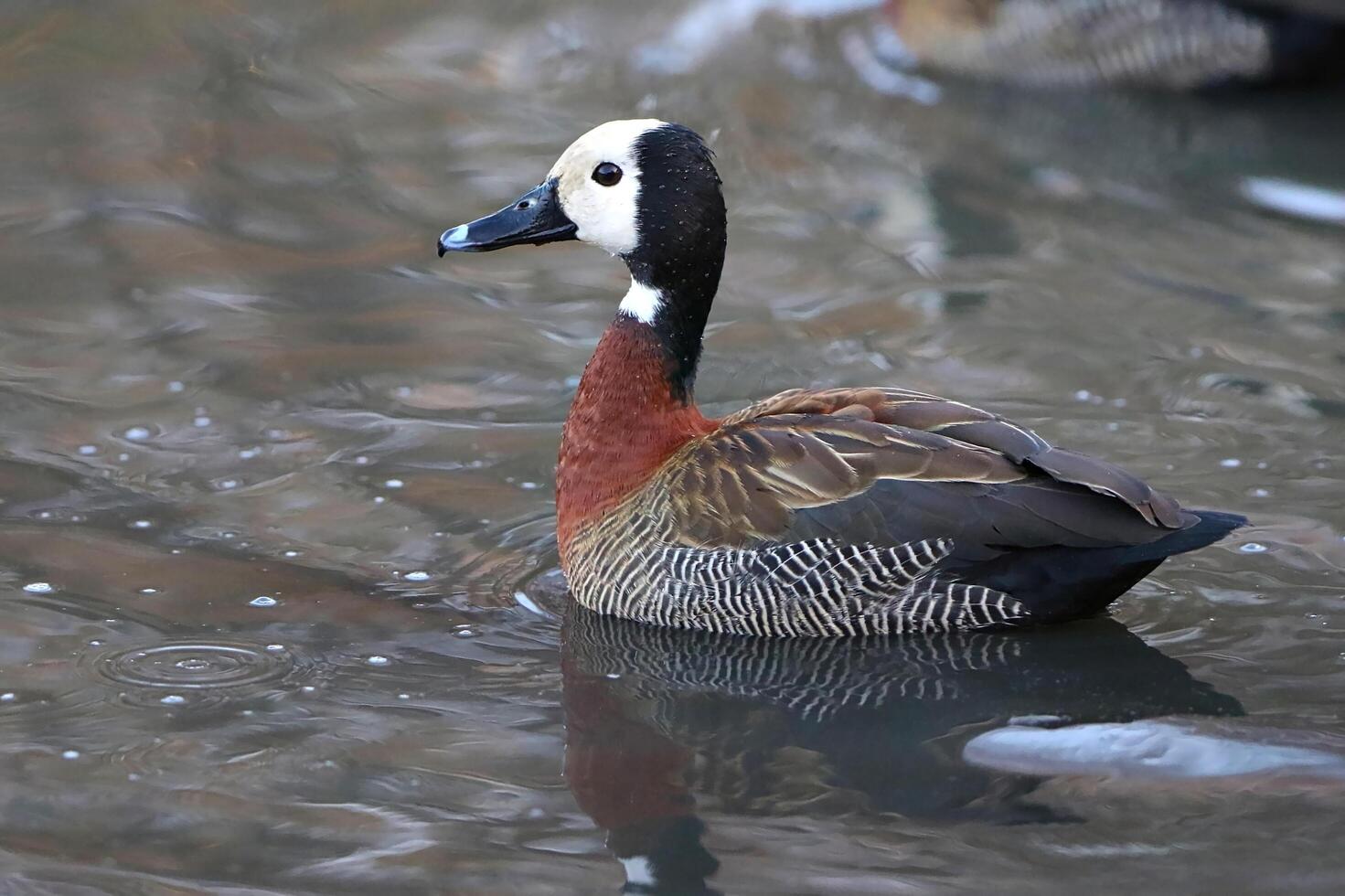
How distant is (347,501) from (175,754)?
1880mm

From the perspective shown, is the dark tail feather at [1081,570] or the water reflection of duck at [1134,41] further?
the water reflection of duck at [1134,41]

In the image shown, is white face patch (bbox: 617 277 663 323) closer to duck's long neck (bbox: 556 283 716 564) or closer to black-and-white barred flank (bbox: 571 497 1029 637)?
duck's long neck (bbox: 556 283 716 564)

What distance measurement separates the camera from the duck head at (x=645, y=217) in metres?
6.25

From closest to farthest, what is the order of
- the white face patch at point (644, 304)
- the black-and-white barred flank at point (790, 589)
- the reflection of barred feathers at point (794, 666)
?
the reflection of barred feathers at point (794, 666) → the black-and-white barred flank at point (790, 589) → the white face patch at point (644, 304)

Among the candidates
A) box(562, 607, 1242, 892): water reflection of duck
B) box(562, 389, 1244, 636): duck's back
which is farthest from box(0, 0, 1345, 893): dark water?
box(562, 389, 1244, 636): duck's back

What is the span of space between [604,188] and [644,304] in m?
0.41

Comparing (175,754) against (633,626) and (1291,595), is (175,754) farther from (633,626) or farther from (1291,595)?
(1291,595)

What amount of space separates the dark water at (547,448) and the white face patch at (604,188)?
120 cm

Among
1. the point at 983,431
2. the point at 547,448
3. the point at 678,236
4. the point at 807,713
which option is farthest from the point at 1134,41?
the point at 807,713

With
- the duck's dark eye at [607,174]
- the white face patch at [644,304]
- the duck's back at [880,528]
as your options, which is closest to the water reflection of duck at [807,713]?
the duck's back at [880,528]

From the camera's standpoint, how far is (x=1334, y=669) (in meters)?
5.75

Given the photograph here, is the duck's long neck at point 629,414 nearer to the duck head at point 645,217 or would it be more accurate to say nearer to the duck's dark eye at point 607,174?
the duck head at point 645,217

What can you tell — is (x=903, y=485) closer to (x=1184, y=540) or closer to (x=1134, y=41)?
(x=1184, y=540)

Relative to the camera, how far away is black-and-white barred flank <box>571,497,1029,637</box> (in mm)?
5906
